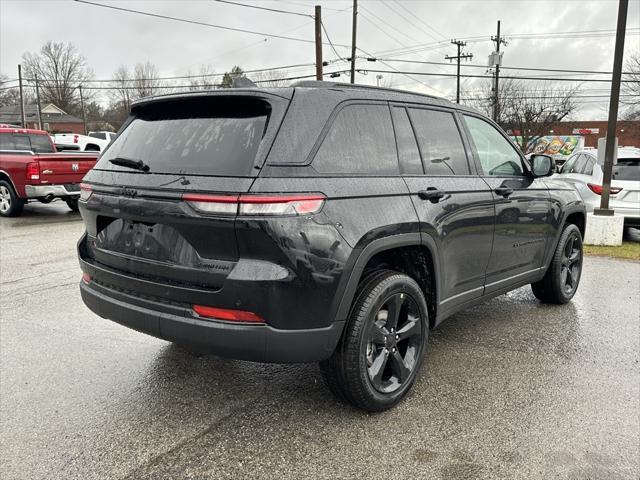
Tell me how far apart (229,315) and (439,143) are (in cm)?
196

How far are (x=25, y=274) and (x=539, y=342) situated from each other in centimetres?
579

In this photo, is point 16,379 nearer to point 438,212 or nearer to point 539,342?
point 438,212

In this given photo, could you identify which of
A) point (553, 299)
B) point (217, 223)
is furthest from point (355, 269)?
point (553, 299)

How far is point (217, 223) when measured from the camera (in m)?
2.48

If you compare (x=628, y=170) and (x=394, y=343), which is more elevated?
(x=628, y=170)

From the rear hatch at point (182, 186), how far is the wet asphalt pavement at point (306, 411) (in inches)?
33.2

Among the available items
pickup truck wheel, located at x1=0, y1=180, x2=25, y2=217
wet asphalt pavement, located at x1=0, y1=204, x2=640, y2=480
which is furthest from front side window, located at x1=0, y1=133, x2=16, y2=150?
wet asphalt pavement, located at x1=0, y1=204, x2=640, y2=480

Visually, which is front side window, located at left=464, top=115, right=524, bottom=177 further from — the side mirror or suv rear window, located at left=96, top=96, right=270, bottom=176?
suv rear window, located at left=96, top=96, right=270, bottom=176

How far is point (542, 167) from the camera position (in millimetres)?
4609

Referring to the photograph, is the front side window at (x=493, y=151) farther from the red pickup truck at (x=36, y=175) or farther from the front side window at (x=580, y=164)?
the red pickup truck at (x=36, y=175)

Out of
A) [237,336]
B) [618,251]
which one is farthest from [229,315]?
[618,251]

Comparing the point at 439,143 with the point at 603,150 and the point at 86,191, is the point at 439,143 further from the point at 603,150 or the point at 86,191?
the point at 603,150

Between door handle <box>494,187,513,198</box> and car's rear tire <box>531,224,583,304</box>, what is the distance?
4.07 ft

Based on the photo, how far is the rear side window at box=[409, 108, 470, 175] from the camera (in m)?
3.46
